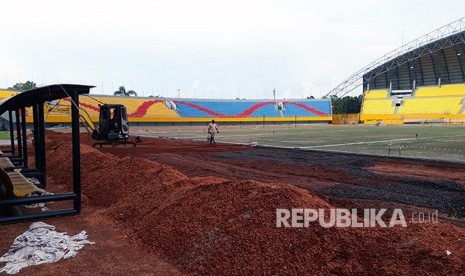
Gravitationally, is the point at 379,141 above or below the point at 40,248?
above

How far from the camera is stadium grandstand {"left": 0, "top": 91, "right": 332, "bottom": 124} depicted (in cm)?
7188

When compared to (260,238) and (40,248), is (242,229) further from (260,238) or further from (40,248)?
(40,248)

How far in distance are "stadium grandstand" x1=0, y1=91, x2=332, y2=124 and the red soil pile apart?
201 feet

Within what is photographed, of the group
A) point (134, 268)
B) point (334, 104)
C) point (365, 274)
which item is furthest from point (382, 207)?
point (334, 104)

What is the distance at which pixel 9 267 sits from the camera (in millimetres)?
5418

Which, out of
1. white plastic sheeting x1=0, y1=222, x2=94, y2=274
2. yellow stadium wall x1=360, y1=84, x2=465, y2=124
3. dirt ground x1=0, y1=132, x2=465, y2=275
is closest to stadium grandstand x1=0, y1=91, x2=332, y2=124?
yellow stadium wall x1=360, y1=84, x2=465, y2=124

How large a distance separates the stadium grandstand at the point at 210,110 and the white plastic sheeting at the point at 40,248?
6084 centimetres

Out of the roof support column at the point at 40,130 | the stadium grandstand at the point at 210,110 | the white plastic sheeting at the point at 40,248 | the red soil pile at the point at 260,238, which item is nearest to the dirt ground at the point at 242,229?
Answer: the red soil pile at the point at 260,238

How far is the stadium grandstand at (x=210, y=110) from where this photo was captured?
71.9 m

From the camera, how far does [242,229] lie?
18.3 ft

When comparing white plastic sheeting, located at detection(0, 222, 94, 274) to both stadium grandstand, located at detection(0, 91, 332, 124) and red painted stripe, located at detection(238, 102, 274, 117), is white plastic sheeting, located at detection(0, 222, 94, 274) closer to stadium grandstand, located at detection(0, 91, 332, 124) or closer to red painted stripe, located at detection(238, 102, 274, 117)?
stadium grandstand, located at detection(0, 91, 332, 124)

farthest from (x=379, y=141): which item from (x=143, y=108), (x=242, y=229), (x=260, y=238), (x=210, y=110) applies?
(x=210, y=110)

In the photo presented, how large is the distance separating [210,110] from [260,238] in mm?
78367

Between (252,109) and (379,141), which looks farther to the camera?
(252,109)
